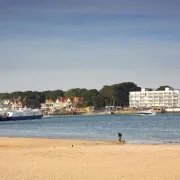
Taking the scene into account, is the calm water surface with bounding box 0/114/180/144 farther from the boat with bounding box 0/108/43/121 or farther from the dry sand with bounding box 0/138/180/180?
the boat with bounding box 0/108/43/121

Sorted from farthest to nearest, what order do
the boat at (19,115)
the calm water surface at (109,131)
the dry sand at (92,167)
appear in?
1. the boat at (19,115)
2. the calm water surface at (109,131)
3. the dry sand at (92,167)

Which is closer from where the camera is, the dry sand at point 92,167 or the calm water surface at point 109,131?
the dry sand at point 92,167

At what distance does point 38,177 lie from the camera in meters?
19.2

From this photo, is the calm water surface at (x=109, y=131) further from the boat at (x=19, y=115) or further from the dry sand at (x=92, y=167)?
the boat at (x=19, y=115)

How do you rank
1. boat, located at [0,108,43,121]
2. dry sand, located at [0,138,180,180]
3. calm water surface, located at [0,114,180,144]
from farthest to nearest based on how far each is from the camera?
boat, located at [0,108,43,121], calm water surface, located at [0,114,180,144], dry sand, located at [0,138,180,180]

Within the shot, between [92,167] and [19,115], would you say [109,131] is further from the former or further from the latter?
[19,115]

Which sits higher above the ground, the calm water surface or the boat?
the boat

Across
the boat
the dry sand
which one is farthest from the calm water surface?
the boat

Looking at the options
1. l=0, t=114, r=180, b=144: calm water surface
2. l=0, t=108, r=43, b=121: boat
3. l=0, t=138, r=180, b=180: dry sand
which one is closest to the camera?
l=0, t=138, r=180, b=180: dry sand

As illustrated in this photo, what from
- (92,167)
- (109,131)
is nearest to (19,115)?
(109,131)

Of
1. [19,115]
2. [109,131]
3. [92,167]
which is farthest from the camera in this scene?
[19,115]

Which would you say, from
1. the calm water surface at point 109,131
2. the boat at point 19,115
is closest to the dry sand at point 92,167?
the calm water surface at point 109,131

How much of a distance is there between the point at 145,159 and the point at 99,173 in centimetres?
540

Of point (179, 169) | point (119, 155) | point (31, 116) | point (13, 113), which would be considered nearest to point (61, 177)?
point (179, 169)
